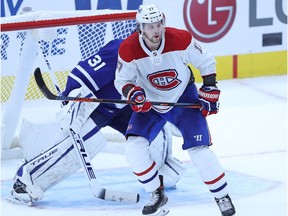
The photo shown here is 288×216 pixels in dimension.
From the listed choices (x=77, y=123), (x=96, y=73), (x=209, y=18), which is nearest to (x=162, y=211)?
(x=77, y=123)

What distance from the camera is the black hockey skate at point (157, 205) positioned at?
10.8 feet

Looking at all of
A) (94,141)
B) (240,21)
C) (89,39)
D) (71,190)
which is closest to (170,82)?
(94,141)

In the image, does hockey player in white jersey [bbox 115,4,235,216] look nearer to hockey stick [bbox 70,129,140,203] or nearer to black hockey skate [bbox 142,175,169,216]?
black hockey skate [bbox 142,175,169,216]

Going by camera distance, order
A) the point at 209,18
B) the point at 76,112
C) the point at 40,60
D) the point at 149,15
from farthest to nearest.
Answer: the point at 209,18 → the point at 40,60 → the point at 76,112 → the point at 149,15

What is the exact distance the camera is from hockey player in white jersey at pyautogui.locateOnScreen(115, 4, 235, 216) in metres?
3.19

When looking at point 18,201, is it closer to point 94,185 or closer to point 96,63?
point 94,185

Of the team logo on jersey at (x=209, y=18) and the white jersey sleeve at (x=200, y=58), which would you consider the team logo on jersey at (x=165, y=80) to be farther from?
the team logo on jersey at (x=209, y=18)

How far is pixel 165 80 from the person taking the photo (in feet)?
10.7

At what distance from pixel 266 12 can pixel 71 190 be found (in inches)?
97.4

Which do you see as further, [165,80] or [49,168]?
[49,168]

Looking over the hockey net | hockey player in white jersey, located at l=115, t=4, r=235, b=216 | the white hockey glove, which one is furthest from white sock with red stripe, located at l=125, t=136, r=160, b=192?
the hockey net

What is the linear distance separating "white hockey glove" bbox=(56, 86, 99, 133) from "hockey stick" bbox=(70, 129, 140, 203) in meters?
0.04

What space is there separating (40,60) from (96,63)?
0.67 metres

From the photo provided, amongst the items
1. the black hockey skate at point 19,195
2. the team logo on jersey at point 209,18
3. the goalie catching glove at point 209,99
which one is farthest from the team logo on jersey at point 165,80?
the team logo on jersey at point 209,18
